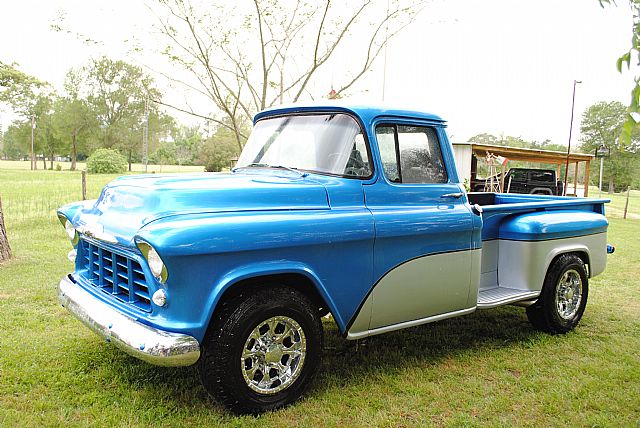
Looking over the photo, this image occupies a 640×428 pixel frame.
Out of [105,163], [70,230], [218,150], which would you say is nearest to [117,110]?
[105,163]

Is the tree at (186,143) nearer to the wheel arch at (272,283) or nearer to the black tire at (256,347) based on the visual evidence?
the wheel arch at (272,283)

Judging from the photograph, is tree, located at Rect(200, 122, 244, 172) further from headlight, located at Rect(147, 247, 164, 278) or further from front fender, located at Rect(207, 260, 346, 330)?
headlight, located at Rect(147, 247, 164, 278)

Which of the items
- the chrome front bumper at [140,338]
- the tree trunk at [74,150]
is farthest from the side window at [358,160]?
the tree trunk at [74,150]

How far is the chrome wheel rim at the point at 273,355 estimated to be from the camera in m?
3.62

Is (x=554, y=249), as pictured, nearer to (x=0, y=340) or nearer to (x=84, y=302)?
(x=84, y=302)

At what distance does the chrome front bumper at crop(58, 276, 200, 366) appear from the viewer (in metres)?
3.19

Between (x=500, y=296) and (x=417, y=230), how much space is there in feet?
4.55

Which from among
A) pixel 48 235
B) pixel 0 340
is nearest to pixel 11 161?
pixel 48 235

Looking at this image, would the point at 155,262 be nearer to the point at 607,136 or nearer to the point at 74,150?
the point at 607,136

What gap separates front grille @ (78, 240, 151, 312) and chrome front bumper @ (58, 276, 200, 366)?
0.13 metres

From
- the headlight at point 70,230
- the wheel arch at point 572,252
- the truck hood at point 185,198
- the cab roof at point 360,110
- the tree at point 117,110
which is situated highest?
the tree at point 117,110

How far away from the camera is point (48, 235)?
11.2m

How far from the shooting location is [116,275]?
380cm

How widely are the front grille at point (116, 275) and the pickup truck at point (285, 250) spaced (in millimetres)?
11
